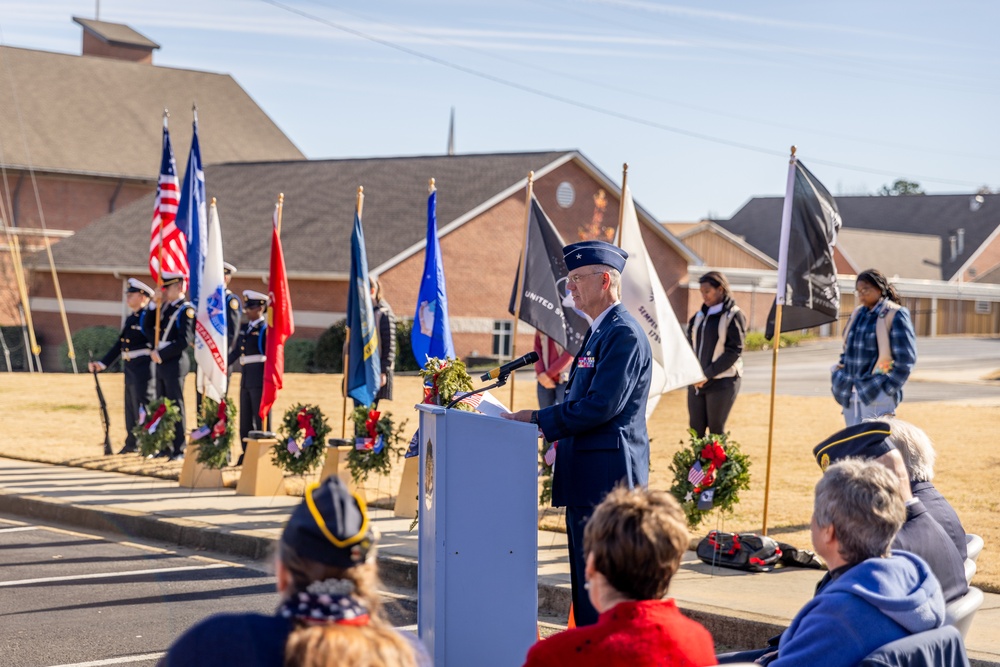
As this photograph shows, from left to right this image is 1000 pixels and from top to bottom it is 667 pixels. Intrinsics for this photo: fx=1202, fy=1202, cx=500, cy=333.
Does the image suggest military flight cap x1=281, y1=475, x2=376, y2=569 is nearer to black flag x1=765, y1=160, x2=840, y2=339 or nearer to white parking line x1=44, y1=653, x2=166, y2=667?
white parking line x1=44, y1=653, x2=166, y2=667

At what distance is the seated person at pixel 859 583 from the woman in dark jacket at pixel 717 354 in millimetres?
6609

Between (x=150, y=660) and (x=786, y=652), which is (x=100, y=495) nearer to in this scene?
(x=150, y=660)

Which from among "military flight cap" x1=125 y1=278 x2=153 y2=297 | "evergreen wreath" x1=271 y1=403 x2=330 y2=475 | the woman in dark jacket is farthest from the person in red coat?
"military flight cap" x1=125 y1=278 x2=153 y2=297

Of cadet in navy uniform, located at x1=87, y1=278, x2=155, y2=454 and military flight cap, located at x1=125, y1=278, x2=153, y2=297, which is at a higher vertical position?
military flight cap, located at x1=125, y1=278, x2=153, y2=297

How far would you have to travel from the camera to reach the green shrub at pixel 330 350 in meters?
31.4

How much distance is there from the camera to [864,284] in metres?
9.96

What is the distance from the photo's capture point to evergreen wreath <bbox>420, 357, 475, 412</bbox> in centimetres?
757

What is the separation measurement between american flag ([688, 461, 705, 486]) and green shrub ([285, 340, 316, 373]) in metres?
23.8

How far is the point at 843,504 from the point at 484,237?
31.4 m

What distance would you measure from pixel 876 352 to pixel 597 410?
5168 mm

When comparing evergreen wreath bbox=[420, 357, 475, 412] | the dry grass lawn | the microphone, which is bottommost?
the dry grass lawn

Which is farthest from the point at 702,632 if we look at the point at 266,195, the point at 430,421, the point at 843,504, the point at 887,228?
the point at 887,228

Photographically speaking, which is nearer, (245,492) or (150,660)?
(150,660)

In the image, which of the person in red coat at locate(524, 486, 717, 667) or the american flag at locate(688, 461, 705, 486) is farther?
the american flag at locate(688, 461, 705, 486)
